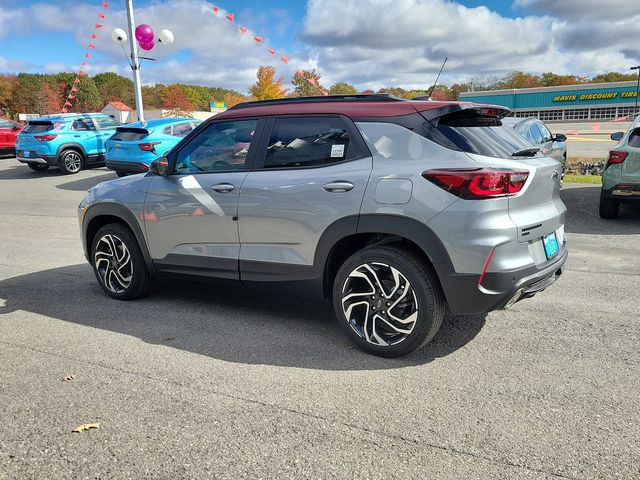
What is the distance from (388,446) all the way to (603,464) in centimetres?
100

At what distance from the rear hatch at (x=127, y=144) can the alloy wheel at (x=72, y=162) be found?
3603 mm

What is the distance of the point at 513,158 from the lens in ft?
11.7

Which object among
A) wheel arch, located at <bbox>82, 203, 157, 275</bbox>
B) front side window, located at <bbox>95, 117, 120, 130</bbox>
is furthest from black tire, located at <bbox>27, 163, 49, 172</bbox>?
wheel arch, located at <bbox>82, 203, 157, 275</bbox>


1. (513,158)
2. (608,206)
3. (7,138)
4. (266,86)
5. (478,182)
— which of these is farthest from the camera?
(266,86)

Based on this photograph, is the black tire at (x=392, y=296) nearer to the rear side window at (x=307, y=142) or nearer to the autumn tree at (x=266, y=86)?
the rear side window at (x=307, y=142)

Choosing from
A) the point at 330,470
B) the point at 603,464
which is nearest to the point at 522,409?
the point at 603,464

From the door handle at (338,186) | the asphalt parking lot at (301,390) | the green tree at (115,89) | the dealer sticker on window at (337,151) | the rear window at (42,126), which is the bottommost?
the asphalt parking lot at (301,390)

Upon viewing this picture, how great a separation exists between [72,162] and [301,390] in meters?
14.9

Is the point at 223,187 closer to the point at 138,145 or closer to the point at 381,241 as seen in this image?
the point at 381,241

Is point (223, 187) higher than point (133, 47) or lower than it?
lower

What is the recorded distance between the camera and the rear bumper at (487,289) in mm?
3369

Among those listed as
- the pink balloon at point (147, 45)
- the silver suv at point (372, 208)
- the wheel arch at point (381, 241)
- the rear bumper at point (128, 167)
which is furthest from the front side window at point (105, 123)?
the wheel arch at point (381, 241)

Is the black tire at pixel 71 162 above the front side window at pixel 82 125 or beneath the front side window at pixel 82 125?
beneath

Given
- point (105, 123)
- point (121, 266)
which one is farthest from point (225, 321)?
point (105, 123)
